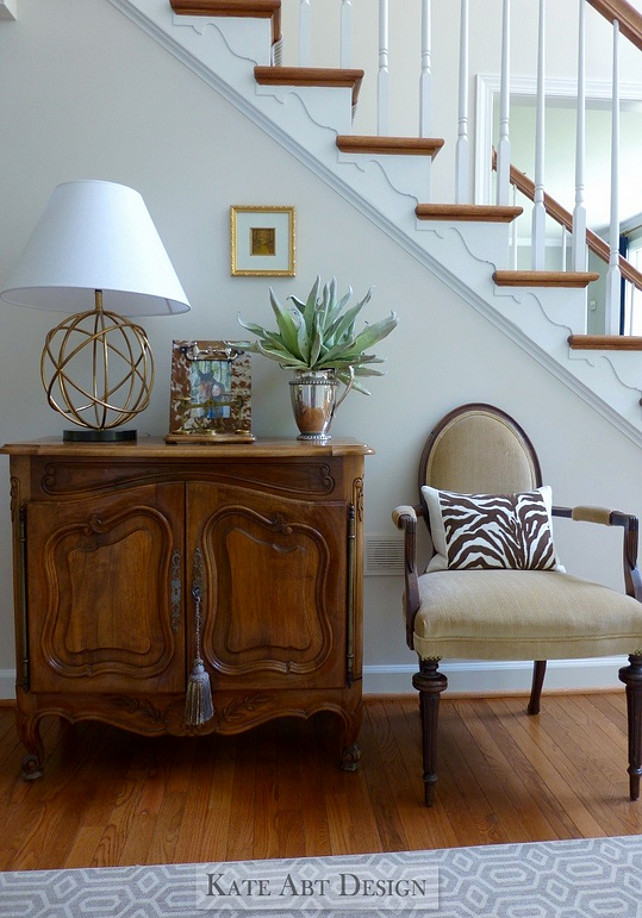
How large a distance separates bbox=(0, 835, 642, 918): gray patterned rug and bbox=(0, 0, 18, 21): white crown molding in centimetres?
228

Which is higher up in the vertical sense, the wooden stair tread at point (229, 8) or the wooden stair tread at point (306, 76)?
the wooden stair tread at point (229, 8)

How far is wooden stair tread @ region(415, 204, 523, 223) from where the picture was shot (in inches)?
86.4

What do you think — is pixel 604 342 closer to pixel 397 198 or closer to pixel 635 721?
pixel 397 198

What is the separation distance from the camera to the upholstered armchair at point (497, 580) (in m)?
1.67

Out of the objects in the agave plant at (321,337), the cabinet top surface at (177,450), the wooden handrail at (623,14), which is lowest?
the cabinet top surface at (177,450)

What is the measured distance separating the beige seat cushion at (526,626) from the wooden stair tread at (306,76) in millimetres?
1588

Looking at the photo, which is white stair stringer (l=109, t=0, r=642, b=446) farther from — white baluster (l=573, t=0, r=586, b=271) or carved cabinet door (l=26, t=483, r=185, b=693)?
carved cabinet door (l=26, t=483, r=185, b=693)

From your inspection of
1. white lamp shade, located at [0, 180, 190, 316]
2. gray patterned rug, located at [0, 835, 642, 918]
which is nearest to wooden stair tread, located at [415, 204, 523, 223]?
white lamp shade, located at [0, 180, 190, 316]

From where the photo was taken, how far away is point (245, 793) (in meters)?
1.73

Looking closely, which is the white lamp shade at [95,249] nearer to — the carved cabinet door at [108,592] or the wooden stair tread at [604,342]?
the carved cabinet door at [108,592]

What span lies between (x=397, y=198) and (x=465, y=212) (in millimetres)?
219

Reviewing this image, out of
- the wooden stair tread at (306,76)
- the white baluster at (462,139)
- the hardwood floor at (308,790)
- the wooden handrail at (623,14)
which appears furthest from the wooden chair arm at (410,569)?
the wooden handrail at (623,14)

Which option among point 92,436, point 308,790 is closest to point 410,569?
point 308,790

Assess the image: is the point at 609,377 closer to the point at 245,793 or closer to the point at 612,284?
the point at 612,284
